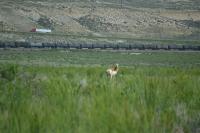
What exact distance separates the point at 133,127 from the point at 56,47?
27.7m

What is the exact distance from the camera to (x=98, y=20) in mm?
59469

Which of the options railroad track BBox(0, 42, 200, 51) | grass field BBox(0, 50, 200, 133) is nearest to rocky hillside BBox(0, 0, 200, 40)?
railroad track BBox(0, 42, 200, 51)

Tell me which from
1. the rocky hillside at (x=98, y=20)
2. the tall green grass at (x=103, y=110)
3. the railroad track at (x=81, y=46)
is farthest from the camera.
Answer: the rocky hillside at (x=98, y=20)

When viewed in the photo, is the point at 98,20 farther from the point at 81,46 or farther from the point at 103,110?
the point at 103,110

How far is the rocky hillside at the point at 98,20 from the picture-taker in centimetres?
5219

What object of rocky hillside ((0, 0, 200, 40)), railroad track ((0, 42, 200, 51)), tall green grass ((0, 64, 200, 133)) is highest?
tall green grass ((0, 64, 200, 133))

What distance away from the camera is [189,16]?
227 ft

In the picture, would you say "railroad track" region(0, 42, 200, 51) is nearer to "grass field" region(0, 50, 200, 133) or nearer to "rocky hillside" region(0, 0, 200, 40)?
"rocky hillside" region(0, 0, 200, 40)

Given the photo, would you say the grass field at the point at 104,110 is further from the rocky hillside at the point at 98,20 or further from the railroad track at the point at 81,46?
the rocky hillside at the point at 98,20

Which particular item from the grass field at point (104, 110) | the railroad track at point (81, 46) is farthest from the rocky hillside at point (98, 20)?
the grass field at point (104, 110)

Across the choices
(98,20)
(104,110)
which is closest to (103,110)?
(104,110)

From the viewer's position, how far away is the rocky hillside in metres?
52.2

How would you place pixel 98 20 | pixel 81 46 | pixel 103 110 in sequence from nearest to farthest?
pixel 103 110
pixel 81 46
pixel 98 20

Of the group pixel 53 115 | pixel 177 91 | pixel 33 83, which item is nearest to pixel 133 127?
pixel 53 115
